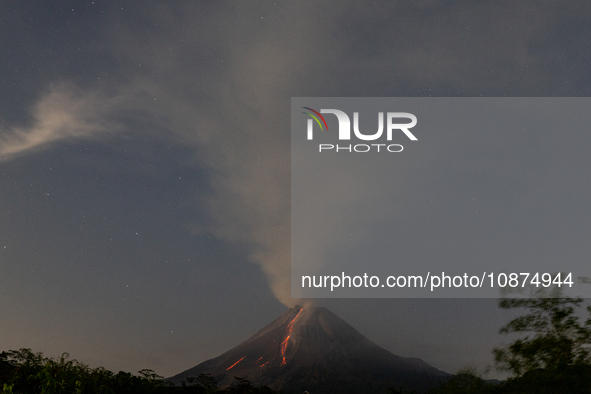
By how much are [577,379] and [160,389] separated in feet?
33.2

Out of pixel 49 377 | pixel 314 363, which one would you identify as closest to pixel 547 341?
pixel 49 377

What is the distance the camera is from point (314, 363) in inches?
3644

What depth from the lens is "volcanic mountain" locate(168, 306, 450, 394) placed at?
8131cm

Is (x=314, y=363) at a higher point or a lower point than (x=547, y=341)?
lower

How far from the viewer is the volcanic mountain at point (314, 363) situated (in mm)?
81312

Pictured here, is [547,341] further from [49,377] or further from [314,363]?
[314,363]

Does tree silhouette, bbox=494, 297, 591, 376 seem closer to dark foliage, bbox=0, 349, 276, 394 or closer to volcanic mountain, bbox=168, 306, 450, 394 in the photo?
dark foliage, bbox=0, 349, 276, 394

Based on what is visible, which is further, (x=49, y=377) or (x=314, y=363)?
(x=314, y=363)

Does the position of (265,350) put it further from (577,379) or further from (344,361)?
(577,379)

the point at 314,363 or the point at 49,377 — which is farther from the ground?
the point at 49,377

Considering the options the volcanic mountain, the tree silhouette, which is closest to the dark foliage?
the tree silhouette

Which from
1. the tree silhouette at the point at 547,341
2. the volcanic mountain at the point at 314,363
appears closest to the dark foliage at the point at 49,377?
the tree silhouette at the point at 547,341

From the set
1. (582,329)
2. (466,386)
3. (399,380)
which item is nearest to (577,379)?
(582,329)

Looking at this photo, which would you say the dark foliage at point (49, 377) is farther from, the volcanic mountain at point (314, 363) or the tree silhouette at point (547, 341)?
the volcanic mountain at point (314, 363)
